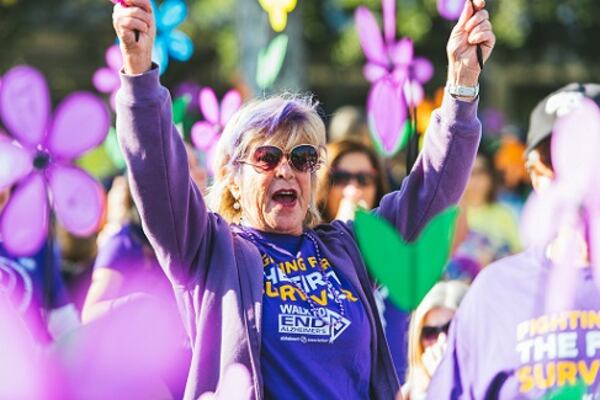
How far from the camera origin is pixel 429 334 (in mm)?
3430

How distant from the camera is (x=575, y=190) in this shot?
2.67m

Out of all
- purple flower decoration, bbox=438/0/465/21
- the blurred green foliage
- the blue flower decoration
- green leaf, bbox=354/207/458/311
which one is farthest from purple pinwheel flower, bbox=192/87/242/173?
the blurred green foliage

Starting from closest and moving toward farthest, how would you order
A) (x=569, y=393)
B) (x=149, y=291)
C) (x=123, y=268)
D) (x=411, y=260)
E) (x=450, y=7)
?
1. (x=411, y=260)
2. (x=569, y=393)
3. (x=450, y=7)
4. (x=149, y=291)
5. (x=123, y=268)

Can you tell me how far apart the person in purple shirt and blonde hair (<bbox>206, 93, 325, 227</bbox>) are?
20.0 inches

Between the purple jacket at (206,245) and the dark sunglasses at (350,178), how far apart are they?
4.33ft

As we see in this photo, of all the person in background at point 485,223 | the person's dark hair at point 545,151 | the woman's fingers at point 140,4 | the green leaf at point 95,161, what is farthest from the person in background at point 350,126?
the woman's fingers at point 140,4

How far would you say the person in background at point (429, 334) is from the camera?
3.35 meters

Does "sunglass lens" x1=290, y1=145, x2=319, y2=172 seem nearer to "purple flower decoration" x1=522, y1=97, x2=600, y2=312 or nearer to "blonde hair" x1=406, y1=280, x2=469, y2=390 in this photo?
"purple flower decoration" x1=522, y1=97, x2=600, y2=312

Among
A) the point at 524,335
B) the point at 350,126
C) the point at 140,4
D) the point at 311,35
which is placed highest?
the point at 311,35

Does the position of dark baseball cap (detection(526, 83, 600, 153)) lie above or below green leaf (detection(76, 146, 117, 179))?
below

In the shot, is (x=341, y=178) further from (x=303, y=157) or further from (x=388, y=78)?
(x=303, y=157)

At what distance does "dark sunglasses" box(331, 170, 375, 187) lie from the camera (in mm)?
3945

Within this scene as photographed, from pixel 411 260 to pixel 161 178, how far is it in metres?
0.54

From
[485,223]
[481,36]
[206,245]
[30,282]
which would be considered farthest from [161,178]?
[485,223]
